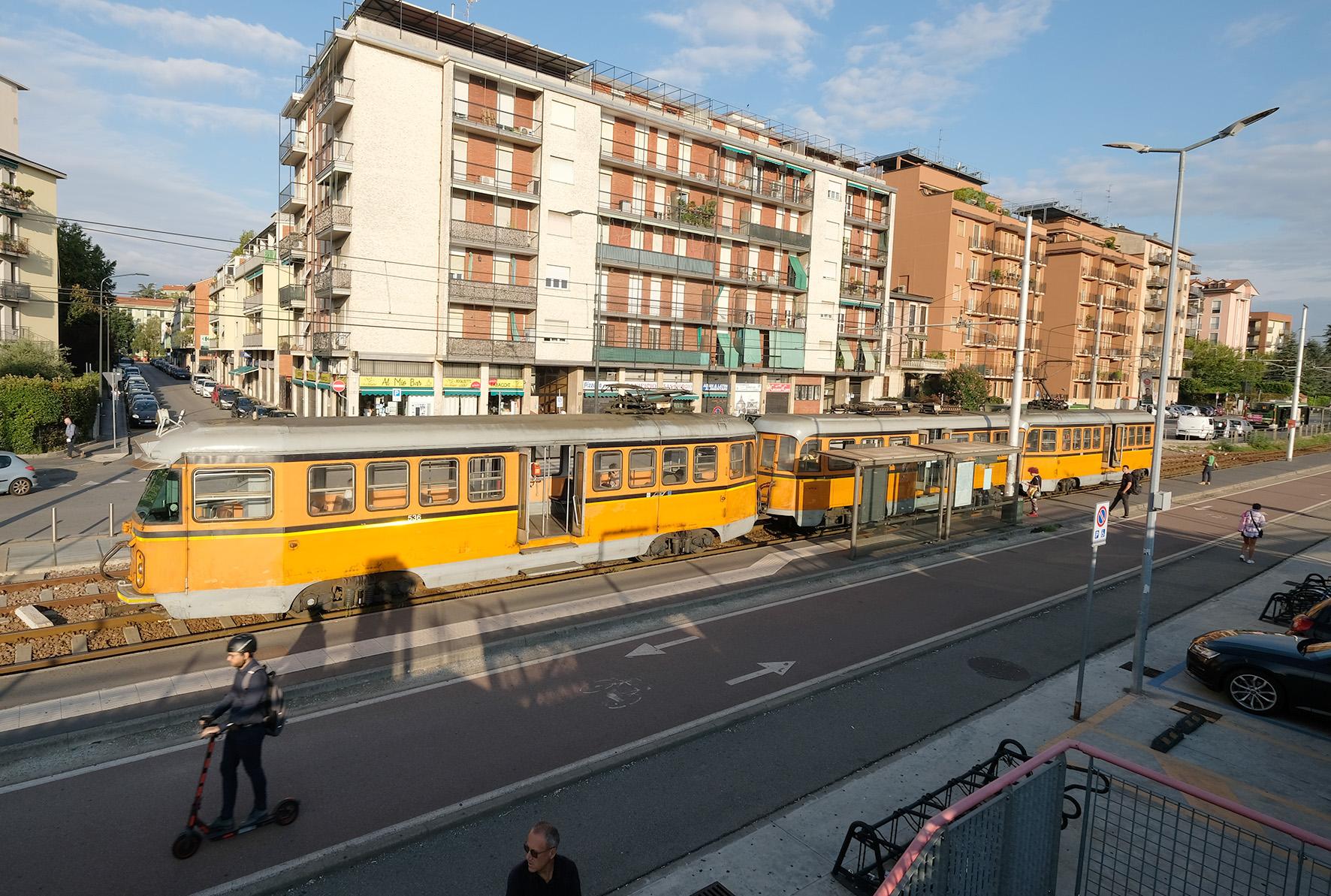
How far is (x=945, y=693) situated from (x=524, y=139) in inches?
1403

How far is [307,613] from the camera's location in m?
13.0

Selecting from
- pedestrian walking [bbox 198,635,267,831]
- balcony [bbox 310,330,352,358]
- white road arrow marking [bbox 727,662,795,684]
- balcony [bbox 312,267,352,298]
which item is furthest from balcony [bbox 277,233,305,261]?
pedestrian walking [bbox 198,635,267,831]

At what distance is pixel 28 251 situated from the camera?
43.3m

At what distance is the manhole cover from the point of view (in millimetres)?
11742

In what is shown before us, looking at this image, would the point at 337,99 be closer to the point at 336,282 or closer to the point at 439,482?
the point at 336,282

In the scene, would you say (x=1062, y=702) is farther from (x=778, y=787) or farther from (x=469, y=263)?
(x=469, y=263)

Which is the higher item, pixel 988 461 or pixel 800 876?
pixel 988 461

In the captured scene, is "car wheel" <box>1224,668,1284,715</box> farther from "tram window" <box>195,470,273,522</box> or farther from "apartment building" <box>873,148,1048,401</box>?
"apartment building" <box>873,148,1048,401</box>

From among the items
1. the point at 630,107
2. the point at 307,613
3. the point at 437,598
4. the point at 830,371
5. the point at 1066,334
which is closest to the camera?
the point at 307,613

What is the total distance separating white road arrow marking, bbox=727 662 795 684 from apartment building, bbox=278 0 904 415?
63.6 ft

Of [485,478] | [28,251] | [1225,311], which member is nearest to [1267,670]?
[485,478]

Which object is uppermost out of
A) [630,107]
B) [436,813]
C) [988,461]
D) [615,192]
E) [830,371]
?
[630,107]

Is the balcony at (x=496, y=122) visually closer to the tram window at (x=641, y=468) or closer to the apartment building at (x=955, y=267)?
the tram window at (x=641, y=468)

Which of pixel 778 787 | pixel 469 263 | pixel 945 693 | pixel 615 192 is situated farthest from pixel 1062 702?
pixel 615 192
